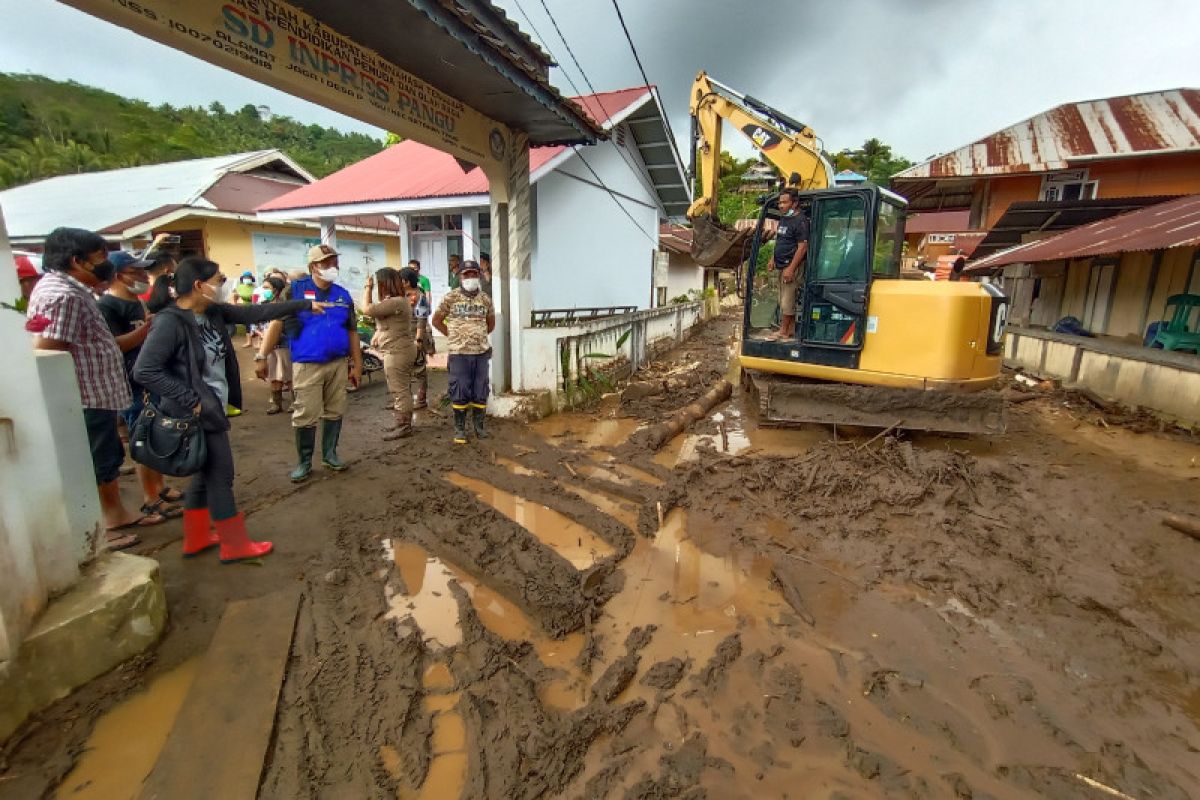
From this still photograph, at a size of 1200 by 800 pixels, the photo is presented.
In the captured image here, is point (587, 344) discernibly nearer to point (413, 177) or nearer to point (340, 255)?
point (413, 177)

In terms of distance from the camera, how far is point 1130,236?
763cm

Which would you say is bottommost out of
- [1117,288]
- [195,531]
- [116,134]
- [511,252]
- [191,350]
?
[195,531]

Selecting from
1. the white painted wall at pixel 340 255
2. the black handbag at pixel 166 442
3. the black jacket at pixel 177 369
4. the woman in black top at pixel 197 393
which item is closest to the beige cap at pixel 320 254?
the woman in black top at pixel 197 393

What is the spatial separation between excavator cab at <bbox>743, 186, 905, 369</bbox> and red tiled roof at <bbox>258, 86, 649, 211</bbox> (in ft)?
15.1

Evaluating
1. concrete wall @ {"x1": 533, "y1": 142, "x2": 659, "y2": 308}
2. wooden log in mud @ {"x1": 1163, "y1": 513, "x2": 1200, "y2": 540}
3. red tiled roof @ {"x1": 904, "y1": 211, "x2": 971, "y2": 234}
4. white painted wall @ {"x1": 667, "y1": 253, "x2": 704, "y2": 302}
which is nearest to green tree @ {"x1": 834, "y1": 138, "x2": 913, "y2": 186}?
red tiled roof @ {"x1": 904, "y1": 211, "x2": 971, "y2": 234}

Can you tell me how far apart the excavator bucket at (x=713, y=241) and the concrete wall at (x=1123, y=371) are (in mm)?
5523

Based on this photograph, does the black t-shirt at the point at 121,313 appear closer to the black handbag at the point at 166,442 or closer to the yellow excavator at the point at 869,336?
the black handbag at the point at 166,442

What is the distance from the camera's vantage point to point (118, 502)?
3.83 meters

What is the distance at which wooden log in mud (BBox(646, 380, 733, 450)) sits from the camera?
20.2 feet

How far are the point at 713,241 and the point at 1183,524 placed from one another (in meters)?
5.98

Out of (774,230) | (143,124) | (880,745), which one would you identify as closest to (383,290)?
(774,230)

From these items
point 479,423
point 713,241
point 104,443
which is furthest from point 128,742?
point 713,241

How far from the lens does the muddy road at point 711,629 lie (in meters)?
2.17

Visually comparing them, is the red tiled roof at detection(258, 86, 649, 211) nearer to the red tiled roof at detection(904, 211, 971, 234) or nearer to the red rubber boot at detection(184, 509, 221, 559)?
the red rubber boot at detection(184, 509, 221, 559)
